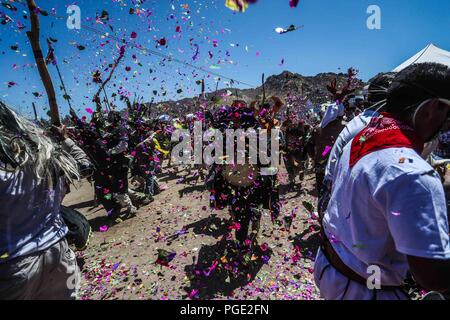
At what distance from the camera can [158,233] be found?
6152 millimetres

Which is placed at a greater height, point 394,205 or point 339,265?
point 394,205

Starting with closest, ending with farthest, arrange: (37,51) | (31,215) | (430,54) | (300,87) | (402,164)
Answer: (402,164) < (31,215) < (37,51) < (430,54) < (300,87)

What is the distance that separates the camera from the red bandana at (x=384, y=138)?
1.18 metres

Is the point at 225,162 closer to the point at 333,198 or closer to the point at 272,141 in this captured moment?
the point at 272,141

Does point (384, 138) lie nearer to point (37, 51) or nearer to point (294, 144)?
point (37, 51)

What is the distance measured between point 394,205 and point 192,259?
4.27m

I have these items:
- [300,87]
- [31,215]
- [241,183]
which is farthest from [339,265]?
[300,87]

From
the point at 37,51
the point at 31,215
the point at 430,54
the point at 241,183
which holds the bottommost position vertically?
the point at 241,183

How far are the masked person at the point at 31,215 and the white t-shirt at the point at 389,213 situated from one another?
188 centimetres

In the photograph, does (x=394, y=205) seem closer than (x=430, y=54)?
Yes

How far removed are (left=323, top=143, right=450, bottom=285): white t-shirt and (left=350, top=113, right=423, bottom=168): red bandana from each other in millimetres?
37

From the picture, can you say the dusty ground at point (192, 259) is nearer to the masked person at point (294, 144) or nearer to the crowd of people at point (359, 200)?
the masked person at point (294, 144)

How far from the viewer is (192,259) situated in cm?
488

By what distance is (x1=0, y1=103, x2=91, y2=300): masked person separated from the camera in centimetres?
179
